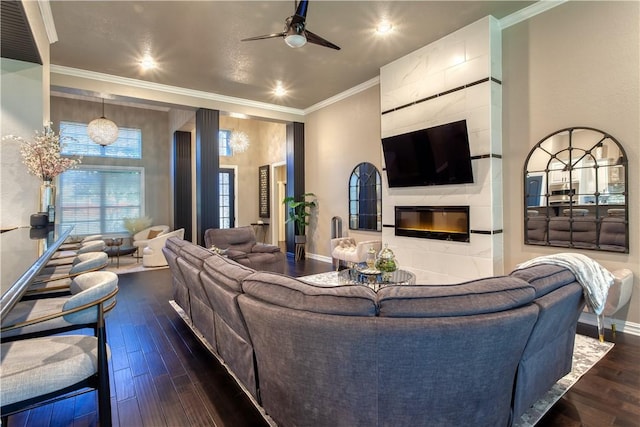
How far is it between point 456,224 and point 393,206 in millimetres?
1138

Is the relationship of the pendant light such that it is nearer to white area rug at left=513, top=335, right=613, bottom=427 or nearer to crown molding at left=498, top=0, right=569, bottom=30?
crown molding at left=498, top=0, right=569, bottom=30

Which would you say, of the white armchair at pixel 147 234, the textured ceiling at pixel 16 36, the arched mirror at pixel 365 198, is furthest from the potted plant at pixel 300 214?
the textured ceiling at pixel 16 36

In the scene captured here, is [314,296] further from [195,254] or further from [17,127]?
[17,127]

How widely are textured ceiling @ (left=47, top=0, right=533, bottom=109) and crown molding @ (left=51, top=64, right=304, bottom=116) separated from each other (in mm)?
128

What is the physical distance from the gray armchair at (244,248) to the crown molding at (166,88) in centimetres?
279

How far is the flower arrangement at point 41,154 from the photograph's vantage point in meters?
3.15

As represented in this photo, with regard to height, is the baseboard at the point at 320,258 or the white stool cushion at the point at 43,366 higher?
the white stool cushion at the point at 43,366

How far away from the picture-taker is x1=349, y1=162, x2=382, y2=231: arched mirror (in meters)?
5.69

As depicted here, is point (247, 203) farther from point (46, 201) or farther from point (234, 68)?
point (46, 201)

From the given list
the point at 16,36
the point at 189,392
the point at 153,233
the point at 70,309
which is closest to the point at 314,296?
the point at 70,309

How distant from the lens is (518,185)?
3.80 metres

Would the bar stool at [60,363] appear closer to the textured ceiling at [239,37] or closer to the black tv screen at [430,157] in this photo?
the textured ceiling at [239,37]

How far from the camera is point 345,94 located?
20.7 feet

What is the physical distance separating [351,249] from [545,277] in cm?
403
